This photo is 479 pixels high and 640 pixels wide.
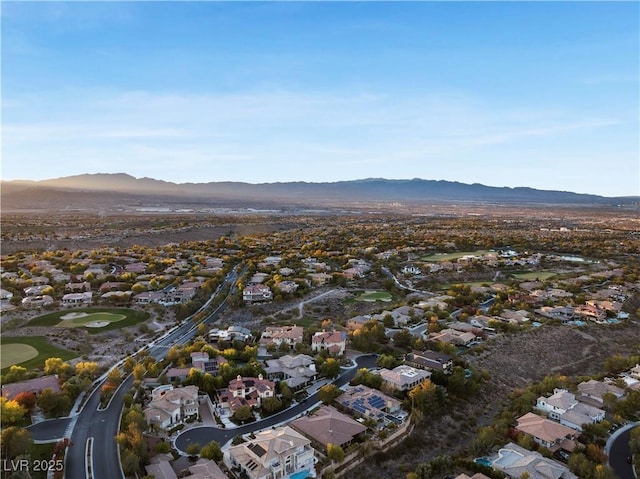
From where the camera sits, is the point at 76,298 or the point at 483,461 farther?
the point at 76,298

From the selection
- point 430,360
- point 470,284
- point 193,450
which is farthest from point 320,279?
point 193,450

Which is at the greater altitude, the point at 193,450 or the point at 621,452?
the point at 193,450

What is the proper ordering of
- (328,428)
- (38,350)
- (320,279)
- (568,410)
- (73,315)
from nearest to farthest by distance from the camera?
(328,428) → (568,410) → (38,350) → (73,315) → (320,279)

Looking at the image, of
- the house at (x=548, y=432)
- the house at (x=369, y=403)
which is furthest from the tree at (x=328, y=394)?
the house at (x=548, y=432)

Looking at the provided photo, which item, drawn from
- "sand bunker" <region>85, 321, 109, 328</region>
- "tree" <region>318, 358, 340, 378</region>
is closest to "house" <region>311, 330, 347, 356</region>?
A: "tree" <region>318, 358, 340, 378</region>

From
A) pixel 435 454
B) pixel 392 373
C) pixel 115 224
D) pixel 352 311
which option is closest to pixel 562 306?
pixel 352 311

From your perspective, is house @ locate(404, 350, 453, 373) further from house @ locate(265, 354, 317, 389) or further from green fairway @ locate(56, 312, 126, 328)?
green fairway @ locate(56, 312, 126, 328)

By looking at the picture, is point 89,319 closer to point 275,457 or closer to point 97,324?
point 97,324
